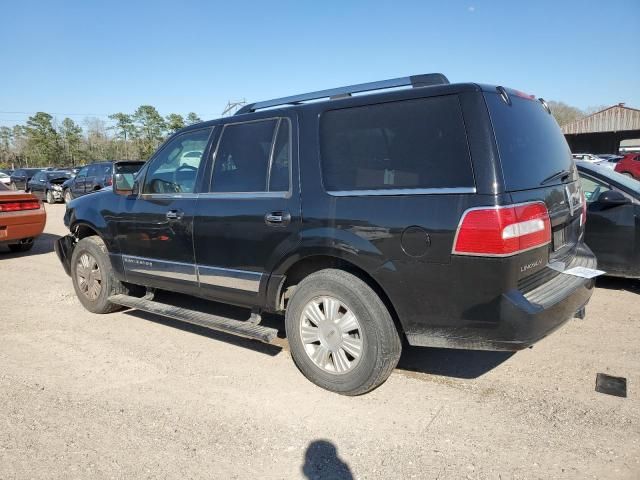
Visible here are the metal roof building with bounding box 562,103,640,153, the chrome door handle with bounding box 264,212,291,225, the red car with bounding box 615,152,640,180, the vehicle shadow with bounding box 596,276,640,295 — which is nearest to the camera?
the chrome door handle with bounding box 264,212,291,225

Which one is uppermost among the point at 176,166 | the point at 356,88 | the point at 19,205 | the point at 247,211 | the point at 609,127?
the point at 609,127

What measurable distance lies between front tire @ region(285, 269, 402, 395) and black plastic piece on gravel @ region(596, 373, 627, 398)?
1472 millimetres

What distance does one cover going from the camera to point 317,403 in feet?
10.7

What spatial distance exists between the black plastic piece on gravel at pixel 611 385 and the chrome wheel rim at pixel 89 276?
4.77 m

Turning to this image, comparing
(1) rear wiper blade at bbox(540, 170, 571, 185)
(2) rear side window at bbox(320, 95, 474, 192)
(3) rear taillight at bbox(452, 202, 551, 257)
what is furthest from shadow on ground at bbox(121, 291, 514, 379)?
(2) rear side window at bbox(320, 95, 474, 192)

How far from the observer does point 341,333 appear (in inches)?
128

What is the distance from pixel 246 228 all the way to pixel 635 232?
4.28 meters

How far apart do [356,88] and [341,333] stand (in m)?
1.80

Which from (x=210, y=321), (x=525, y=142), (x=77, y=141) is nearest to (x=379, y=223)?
(x=525, y=142)

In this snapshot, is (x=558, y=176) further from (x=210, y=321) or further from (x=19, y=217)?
(x=19, y=217)

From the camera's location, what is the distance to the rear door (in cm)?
278

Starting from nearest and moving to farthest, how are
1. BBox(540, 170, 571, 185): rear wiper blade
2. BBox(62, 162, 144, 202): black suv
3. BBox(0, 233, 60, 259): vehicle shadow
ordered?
BBox(540, 170, 571, 185): rear wiper blade, BBox(0, 233, 60, 259): vehicle shadow, BBox(62, 162, 144, 202): black suv

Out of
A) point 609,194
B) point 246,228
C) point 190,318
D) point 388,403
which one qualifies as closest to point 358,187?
point 246,228

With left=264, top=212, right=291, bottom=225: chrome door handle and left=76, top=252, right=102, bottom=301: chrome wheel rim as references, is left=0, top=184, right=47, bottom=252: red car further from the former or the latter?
left=264, top=212, right=291, bottom=225: chrome door handle
